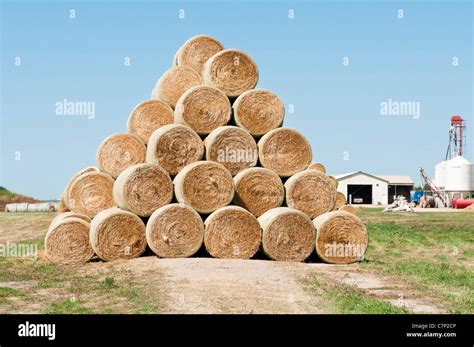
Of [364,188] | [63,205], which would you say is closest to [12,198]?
[364,188]

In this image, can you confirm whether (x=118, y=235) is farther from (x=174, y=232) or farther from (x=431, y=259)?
(x=431, y=259)

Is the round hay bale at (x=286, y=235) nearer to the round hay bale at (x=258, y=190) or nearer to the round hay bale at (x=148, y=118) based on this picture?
the round hay bale at (x=258, y=190)

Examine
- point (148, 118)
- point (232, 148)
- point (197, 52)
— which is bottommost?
point (232, 148)

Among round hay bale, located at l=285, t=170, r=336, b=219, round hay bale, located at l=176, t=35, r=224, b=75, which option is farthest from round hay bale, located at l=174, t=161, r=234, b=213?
round hay bale, located at l=176, t=35, r=224, b=75

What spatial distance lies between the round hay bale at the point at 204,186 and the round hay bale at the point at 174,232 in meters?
0.32

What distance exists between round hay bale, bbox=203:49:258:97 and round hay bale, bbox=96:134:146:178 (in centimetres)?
218

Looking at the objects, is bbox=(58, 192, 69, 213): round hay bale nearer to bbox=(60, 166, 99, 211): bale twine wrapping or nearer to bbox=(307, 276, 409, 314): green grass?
bbox=(60, 166, 99, 211): bale twine wrapping

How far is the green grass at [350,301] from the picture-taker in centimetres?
885

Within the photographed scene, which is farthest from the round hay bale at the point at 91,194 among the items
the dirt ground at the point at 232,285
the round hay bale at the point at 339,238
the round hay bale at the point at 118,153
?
the round hay bale at the point at 339,238

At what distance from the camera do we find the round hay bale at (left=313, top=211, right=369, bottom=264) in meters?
13.9

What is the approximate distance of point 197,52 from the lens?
17.1 metres

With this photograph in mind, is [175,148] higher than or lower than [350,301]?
higher

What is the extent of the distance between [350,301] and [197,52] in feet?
30.4
